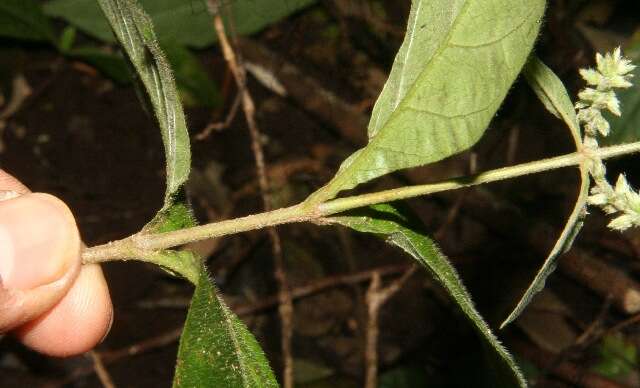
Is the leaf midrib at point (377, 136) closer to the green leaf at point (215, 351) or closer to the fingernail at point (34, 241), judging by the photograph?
the green leaf at point (215, 351)

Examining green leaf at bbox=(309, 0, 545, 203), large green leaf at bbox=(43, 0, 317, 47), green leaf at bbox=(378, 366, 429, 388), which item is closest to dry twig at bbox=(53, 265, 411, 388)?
green leaf at bbox=(378, 366, 429, 388)

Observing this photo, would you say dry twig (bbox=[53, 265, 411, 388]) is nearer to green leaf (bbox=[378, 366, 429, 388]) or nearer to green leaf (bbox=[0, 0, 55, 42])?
green leaf (bbox=[378, 366, 429, 388])

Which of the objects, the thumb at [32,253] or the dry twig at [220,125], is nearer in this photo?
the thumb at [32,253]

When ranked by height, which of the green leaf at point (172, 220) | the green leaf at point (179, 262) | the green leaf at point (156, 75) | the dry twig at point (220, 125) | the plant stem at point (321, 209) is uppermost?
the dry twig at point (220, 125)

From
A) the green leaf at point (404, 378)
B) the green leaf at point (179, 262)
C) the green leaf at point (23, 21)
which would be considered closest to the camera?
the green leaf at point (179, 262)

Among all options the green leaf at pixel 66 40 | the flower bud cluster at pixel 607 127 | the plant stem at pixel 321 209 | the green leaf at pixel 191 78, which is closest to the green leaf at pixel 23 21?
the green leaf at pixel 66 40

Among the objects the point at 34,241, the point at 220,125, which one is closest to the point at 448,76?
the point at 34,241
